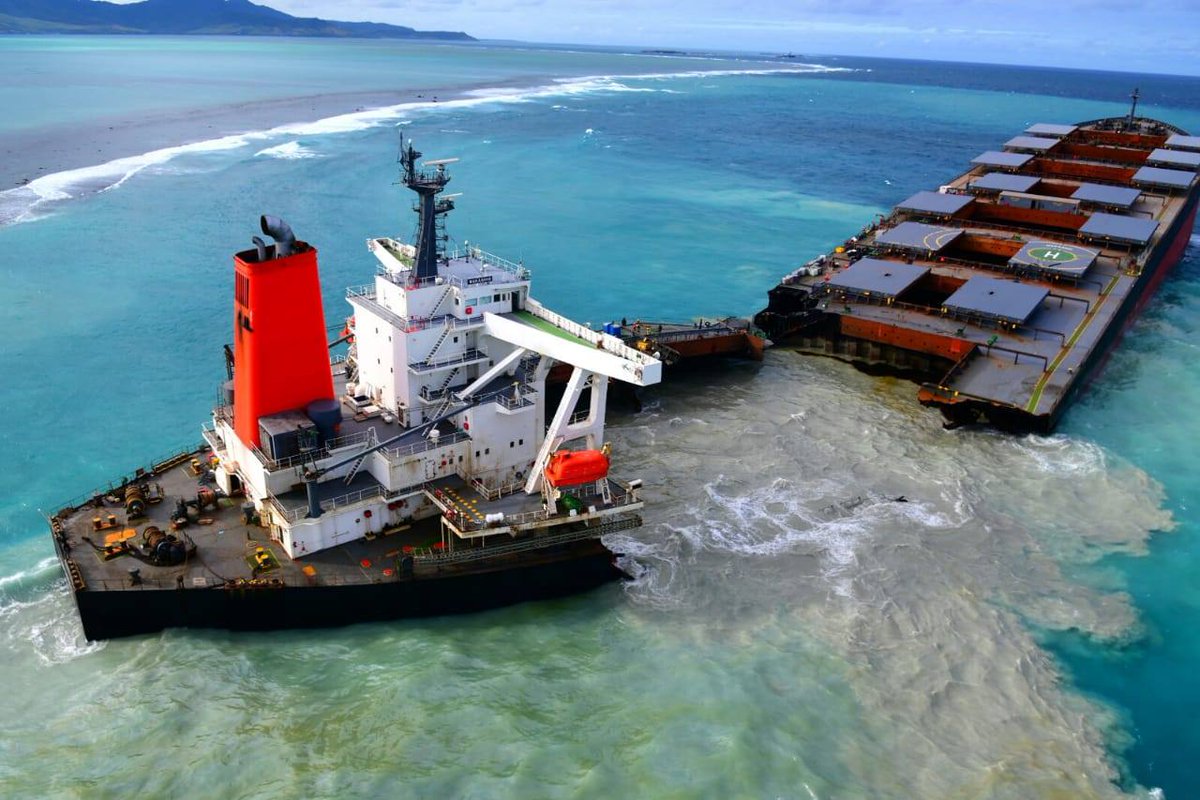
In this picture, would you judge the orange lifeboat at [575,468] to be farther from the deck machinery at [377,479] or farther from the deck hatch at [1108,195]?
the deck hatch at [1108,195]

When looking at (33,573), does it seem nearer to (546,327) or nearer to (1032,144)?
(546,327)

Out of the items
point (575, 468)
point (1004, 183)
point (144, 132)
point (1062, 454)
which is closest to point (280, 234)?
point (575, 468)

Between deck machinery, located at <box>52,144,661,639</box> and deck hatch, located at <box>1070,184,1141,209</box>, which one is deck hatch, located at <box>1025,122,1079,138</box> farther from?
deck machinery, located at <box>52,144,661,639</box>

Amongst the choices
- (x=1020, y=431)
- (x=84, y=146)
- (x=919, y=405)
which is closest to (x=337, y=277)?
(x=919, y=405)

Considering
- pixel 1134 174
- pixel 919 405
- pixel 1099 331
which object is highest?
pixel 1134 174

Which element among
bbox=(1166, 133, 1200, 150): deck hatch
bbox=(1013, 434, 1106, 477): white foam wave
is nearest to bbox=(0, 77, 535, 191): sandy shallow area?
bbox=(1013, 434, 1106, 477): white foam wave

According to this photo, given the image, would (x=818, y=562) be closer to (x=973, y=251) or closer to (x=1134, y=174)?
(x=973, y=251)

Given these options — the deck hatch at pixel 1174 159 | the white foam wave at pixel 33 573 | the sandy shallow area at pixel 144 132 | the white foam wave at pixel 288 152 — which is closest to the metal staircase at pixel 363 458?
the white foam wave at pixel 33 573
